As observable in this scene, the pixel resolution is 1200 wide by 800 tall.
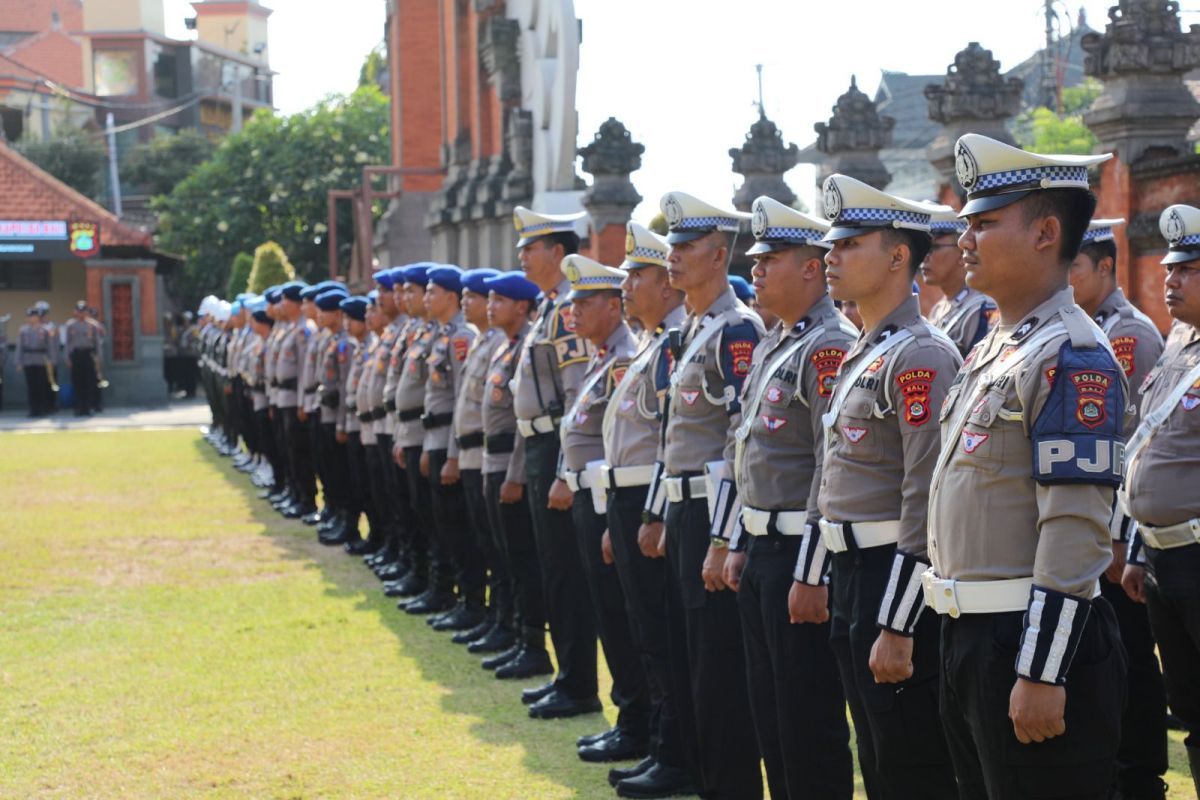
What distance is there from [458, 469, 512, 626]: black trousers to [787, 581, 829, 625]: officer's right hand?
4412mm

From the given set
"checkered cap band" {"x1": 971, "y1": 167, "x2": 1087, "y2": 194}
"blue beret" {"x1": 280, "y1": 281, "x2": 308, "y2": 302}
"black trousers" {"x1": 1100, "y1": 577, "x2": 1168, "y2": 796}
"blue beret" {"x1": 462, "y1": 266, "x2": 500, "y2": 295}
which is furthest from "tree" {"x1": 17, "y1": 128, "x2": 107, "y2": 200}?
"checkered cap band" {"x1": 971, "y1": 167, "x2": 1087, "y2": 194}

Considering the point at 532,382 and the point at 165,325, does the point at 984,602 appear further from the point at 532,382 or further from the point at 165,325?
the point at 165,325

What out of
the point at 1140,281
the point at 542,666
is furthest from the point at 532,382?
the point at 1140,281

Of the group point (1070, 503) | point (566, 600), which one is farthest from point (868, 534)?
point (566, 600)

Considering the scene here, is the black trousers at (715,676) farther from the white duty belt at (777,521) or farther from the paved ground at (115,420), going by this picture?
the paved ground at (115,420)

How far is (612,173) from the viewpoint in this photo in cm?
1508

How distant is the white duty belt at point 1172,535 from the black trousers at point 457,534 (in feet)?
17.1

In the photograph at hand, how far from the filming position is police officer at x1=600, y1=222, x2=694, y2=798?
6.16 meters

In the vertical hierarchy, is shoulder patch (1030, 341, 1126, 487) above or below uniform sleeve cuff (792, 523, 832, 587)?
above

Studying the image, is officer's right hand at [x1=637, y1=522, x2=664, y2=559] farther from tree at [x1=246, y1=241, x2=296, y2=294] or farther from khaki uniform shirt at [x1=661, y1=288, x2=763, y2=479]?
tree at [x1=246, y1=241, x2=296, y2=294]

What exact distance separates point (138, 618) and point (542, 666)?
10.1 feet

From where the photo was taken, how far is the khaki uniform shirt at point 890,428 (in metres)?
4.18

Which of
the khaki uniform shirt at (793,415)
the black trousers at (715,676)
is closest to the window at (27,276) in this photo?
the black trousers at (715,676)

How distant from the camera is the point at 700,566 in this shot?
18.3ft
